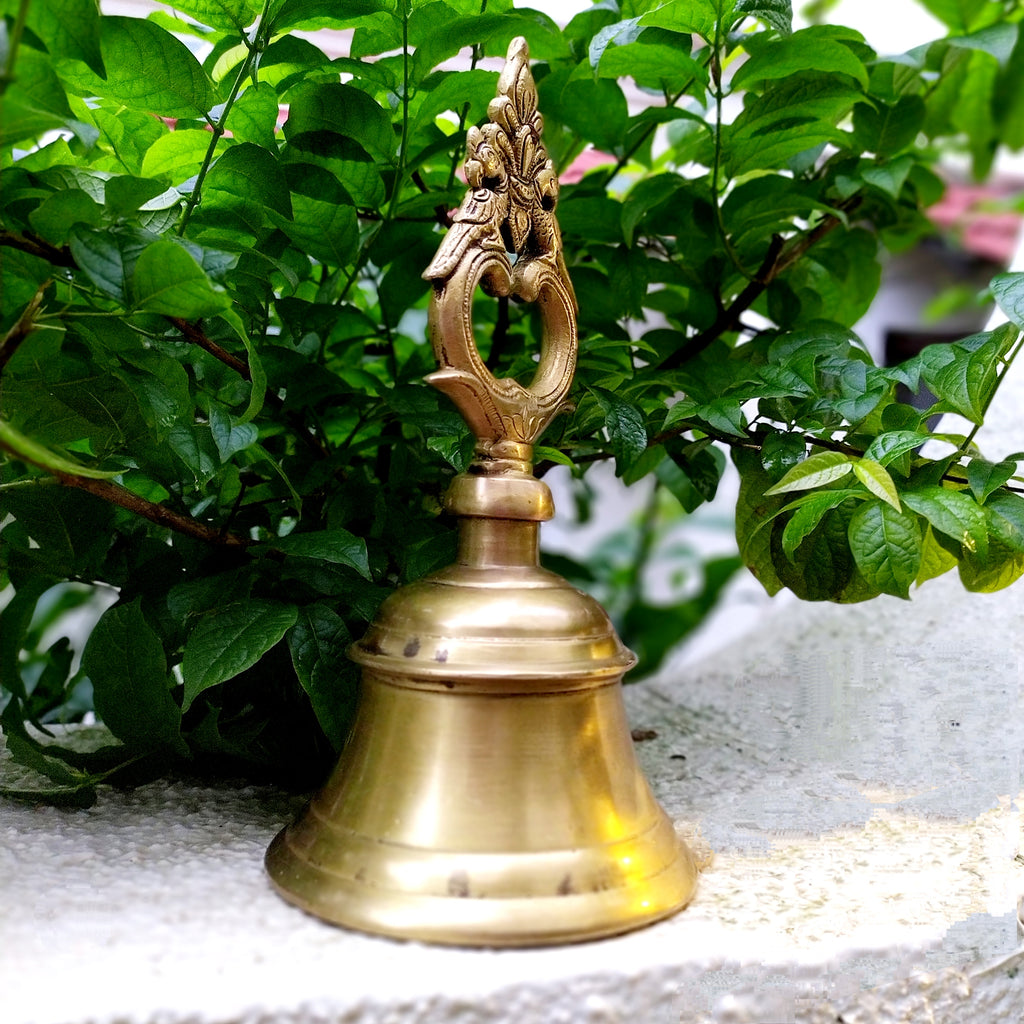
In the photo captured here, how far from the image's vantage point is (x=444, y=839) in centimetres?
36

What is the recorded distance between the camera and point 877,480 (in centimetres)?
38

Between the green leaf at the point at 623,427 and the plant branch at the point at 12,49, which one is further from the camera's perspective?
the green leaf at the point at 623,427

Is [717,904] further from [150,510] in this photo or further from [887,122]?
[887,122]

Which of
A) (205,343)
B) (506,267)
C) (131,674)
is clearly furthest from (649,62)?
(131,674)

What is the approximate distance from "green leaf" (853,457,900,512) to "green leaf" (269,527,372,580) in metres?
0.20

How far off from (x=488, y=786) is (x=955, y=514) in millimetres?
207

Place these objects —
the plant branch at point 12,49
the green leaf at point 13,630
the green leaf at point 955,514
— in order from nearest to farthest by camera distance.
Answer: the plant branch at point 12,49
the green leaf at point 955,514
the green leaf at point 13,630

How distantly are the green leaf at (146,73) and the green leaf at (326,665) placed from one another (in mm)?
220

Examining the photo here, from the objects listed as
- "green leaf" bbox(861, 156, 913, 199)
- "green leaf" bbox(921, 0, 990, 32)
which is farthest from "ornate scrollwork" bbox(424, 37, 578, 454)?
"green leaf" bbox(921, 0, 990, 32)

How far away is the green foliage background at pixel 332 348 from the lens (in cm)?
39

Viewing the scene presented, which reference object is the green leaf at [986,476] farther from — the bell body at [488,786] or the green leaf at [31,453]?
the green leaf at [31,453]

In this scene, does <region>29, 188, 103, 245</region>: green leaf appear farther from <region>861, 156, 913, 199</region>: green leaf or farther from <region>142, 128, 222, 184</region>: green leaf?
<region>861, 156, 913, 199</region>: green leaf

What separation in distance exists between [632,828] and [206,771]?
25 centimetres

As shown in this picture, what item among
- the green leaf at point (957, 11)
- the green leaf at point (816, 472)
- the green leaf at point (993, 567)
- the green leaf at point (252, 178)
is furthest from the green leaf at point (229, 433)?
the green leaf at point (957, 11)
